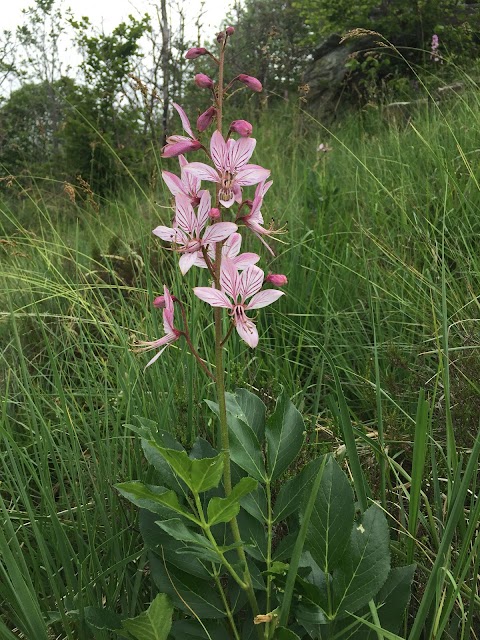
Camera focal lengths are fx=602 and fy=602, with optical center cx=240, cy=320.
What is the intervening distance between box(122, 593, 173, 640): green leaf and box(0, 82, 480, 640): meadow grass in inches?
4.6

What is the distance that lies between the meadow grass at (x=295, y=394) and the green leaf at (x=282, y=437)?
130 millimetres

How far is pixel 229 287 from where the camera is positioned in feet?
3.27

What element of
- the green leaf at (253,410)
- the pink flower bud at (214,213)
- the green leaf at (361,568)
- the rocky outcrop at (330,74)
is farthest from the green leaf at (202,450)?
the rocky outcrop at (330,74)

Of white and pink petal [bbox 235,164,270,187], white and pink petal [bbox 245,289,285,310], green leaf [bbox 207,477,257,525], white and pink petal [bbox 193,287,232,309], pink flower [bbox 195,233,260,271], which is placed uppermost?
white and pink petal [bbox 235,164,270,187]

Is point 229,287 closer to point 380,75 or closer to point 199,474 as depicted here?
point 199,474

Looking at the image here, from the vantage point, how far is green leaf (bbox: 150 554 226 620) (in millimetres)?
972

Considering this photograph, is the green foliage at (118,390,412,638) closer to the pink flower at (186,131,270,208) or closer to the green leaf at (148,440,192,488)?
the green leaf at (148,440,192,488)

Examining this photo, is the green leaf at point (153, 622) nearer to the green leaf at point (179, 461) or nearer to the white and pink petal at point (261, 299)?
the green leaf at point (179, 461)

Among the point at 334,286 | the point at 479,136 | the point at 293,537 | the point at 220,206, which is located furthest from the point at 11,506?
the point at 479,136

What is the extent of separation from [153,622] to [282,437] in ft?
1.15

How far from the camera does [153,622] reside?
881mm

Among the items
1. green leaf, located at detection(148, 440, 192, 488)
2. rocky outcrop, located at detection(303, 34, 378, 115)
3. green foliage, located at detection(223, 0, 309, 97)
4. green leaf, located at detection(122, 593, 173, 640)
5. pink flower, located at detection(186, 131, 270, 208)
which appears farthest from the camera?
green foliage, located at detection(223, 0, 309, 97)

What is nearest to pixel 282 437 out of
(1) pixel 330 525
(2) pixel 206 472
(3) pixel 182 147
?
(1) pixel 330 525

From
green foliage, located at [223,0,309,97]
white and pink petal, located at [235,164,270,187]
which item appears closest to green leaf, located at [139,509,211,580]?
white and pink petal, located at [235,164,270,187]
